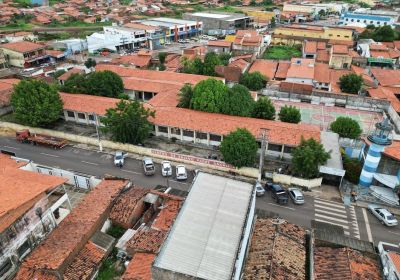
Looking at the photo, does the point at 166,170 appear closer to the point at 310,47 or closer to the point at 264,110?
the point at 264,110

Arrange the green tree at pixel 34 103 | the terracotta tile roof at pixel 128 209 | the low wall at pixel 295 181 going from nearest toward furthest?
the terracotta tile roof at pixel 128 209 < the low wall at pixel 295 181 < the green tree at pixel 34 103

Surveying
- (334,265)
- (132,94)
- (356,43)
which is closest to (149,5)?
(356,43)

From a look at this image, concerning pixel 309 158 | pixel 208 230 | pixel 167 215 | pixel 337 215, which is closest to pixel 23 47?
pixel 167 215

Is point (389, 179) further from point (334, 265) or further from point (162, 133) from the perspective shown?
point (162, 133)

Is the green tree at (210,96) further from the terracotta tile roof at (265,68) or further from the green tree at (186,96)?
the terracotta tile roof at (265,68)

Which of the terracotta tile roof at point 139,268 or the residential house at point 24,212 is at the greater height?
the residential house at point 24,212

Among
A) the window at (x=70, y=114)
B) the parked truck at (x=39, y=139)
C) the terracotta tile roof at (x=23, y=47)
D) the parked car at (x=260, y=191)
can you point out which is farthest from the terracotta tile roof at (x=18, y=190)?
the terracotta tile roof at (x=23, y=47)
